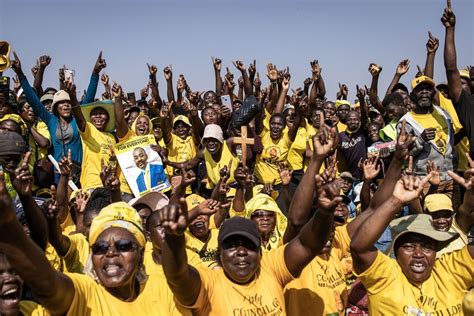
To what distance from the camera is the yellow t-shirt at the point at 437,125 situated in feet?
24.6

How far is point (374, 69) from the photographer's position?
10461mm

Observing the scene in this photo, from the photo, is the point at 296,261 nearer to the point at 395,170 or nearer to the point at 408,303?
the point at 408,303

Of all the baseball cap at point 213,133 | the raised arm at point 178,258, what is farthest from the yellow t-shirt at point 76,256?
the baseball cap at point 213,133

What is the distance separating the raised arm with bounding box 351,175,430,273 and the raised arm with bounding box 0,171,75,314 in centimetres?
191

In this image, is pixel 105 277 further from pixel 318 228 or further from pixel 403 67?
pixel 403 67

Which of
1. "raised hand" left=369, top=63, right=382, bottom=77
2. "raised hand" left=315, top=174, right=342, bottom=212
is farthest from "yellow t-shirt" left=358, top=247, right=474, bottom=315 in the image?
"raised hand" left=369, top=63, right=382, bottom=77

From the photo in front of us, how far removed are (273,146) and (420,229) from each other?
17.9 ft

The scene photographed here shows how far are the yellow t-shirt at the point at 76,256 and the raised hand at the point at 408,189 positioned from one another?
2.44 m

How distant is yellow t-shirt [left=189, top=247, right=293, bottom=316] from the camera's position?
3723mm

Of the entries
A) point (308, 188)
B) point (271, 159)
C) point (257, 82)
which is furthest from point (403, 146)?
point (257, 82)

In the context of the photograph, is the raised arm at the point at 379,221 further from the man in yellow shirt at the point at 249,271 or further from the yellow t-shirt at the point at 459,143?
the yellow t-shirt at the point at 459,143

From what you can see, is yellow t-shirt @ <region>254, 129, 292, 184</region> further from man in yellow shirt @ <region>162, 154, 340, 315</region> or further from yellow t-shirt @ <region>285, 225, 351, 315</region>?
man in yellow shirt @ <region>162, 154, 340, 315</region>

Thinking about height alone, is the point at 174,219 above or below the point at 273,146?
below

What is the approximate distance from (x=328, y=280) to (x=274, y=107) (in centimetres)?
613
